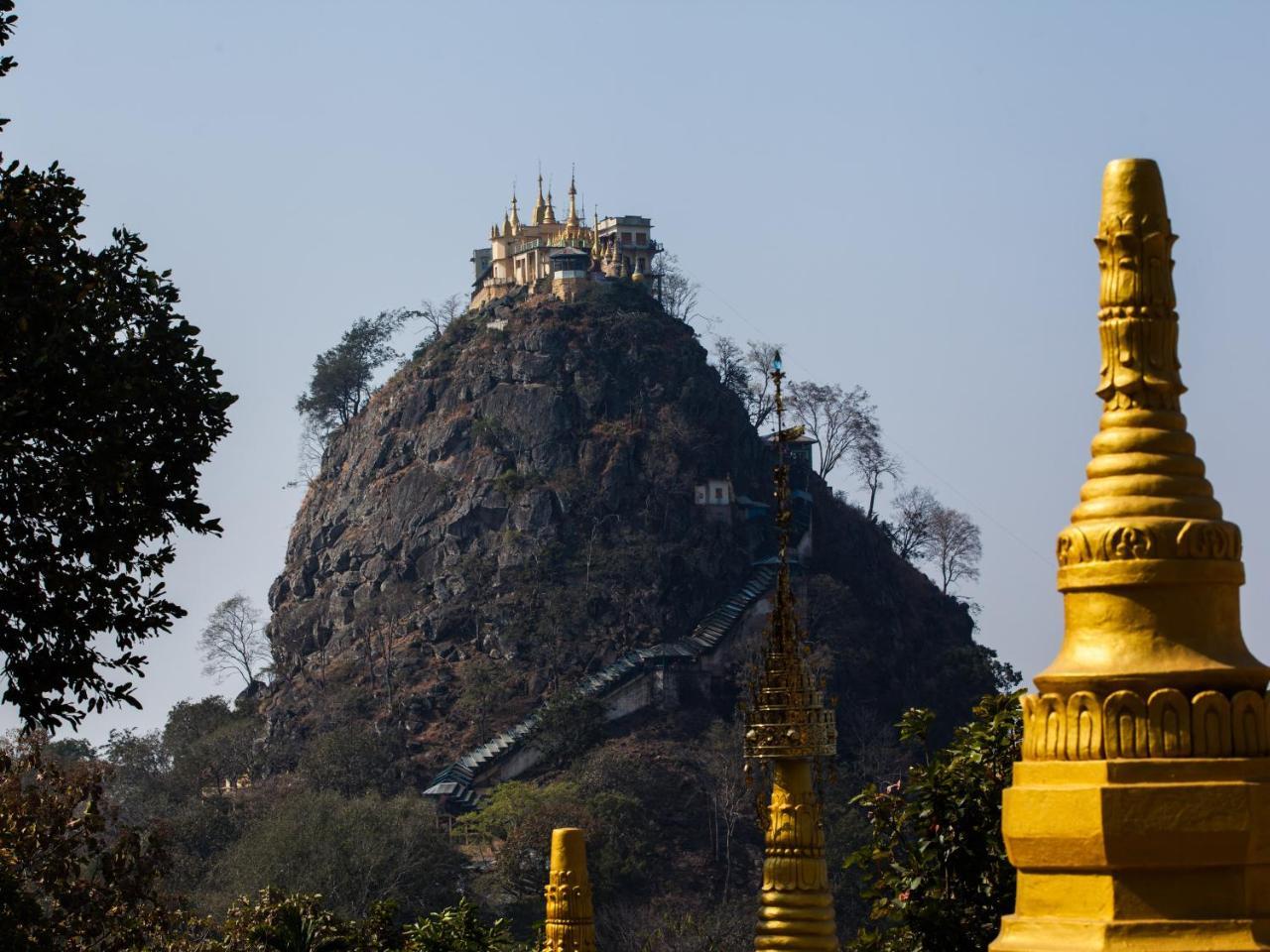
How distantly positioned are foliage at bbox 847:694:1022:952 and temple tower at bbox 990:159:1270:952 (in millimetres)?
9516

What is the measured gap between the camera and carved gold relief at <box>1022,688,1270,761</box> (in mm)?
8625

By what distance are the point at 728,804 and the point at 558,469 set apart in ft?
83.6

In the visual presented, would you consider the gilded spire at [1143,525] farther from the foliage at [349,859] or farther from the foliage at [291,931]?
the foliage at [349,859]

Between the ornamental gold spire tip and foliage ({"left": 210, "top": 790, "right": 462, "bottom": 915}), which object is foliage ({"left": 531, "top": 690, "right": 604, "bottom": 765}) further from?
the ornamental gold spire tip

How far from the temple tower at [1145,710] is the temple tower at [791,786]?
9415 mm

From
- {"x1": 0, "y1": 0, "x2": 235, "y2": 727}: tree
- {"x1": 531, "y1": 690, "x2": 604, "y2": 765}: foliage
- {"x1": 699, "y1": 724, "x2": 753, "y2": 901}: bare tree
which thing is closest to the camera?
{"x1": 0, "y1": 0, "x2": 235, "y2": 727}: tree

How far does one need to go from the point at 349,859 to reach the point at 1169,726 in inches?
2854

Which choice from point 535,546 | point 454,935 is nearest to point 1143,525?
point 454,935

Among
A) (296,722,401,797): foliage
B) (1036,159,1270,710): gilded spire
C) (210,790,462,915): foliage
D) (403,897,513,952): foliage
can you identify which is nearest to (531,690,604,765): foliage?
(296,722,401,797): foliage

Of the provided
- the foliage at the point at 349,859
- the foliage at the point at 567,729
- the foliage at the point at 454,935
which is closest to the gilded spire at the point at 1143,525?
the foliage at the point at 454,935

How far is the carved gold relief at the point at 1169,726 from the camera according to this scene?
28.3ft

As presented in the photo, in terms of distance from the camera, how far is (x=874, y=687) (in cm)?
11425

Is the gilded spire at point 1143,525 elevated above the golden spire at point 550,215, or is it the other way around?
the golden spire at point 550,215

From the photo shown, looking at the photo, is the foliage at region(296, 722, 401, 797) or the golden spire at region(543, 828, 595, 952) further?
the foliage at region(296, 722, 401, 797)
